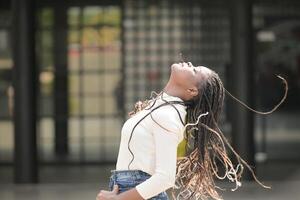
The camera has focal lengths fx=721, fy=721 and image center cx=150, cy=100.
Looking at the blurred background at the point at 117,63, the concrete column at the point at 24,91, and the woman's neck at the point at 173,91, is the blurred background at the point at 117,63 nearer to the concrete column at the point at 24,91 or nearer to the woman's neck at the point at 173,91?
the concrete column at the point at 24,91

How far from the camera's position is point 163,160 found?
3.13m

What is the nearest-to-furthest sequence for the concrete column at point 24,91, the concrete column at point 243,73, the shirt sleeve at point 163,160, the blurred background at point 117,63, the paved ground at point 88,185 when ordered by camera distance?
the shirt sleeve at point 163,160 < the paved ground at point 88,185 < the concrete column at point 243,73 < the concrete column at point 24,91 < the blurred background at point 117,63

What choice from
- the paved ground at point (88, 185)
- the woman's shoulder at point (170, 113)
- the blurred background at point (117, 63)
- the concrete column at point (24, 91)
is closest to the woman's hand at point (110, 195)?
the woman's shoulder at point (170, 113)

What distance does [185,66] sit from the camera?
326 cm

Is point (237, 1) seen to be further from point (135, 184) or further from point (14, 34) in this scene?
point (135, 184)

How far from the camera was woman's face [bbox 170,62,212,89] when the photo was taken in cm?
322

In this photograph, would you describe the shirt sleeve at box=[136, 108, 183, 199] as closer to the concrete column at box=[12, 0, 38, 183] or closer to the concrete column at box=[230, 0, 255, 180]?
the concrete column at box=[230, 0, 255, 180]

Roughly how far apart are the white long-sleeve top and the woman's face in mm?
85

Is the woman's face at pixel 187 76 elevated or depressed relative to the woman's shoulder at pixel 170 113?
elevated

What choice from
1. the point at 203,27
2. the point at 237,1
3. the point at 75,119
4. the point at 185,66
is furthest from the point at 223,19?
the point at 185,66

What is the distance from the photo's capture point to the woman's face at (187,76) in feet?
10.6

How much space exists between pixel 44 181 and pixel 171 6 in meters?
4.01

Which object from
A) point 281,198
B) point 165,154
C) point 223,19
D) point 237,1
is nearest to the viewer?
point 165,154

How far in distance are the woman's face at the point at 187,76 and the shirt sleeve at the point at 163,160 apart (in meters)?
0.20
